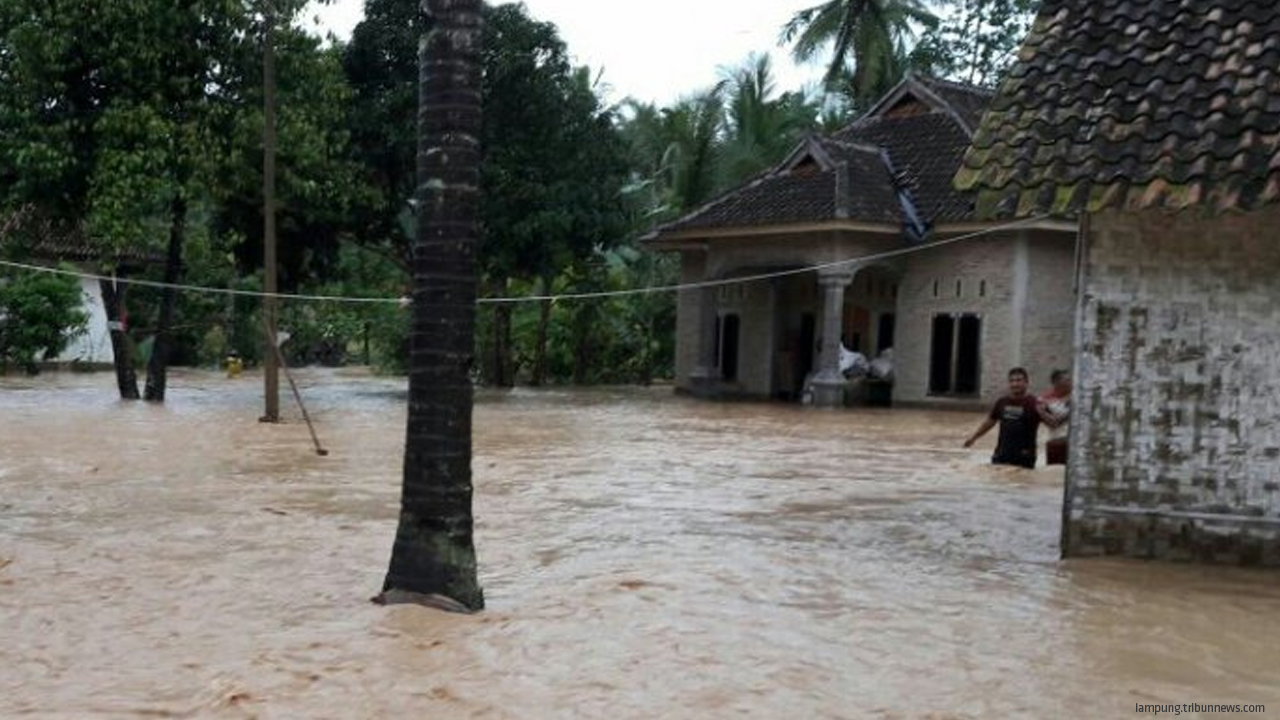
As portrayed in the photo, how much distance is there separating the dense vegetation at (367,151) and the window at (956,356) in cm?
664

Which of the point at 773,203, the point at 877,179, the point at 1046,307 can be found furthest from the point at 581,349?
the point at 1046,307

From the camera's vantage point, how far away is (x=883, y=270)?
25875mm

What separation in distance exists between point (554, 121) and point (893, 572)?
1936 cm

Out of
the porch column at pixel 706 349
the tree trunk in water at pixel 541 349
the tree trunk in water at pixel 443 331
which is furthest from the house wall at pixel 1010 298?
the tree trunk in water at pixel 443 331

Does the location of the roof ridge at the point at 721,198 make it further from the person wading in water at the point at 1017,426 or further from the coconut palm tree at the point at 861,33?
the person wading in water at the point at 1017,426

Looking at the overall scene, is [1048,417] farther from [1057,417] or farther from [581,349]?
[581,349]

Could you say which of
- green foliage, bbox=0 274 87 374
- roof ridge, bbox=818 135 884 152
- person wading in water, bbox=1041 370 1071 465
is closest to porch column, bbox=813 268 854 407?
roof ridge, bbox=818 135 884 152

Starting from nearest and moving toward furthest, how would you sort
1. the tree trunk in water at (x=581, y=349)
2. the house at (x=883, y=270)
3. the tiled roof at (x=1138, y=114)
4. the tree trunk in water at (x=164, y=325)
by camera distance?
1. the tiled roof at (x=1138, y=114)
2. the tree trunk in water at (x=164, y=325)
3. the house at (x=883, y=270)
4. the tree trunk in water at (x=581, y=349)

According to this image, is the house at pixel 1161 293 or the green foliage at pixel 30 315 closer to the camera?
the house at pixel 1161 293

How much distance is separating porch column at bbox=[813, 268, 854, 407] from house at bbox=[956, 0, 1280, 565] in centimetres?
1592

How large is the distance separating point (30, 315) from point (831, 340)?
1960 centimetres

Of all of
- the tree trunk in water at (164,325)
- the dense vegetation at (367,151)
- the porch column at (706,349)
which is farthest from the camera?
the porch column at (706,349)

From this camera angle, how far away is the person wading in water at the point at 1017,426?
43.8 feet

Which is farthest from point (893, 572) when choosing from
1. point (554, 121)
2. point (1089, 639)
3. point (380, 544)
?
point (554, 121)
